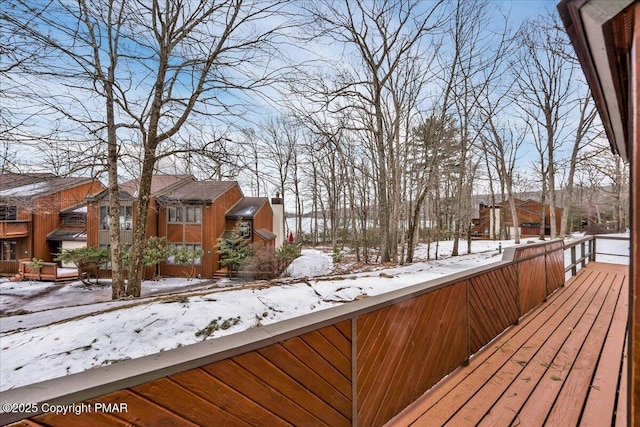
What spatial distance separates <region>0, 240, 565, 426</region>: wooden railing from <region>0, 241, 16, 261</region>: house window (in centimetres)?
2335

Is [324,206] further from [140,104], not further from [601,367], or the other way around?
[601,367]

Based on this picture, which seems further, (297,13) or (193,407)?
(297,13)

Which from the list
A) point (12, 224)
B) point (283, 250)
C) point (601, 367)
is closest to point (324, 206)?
point (283, 250)

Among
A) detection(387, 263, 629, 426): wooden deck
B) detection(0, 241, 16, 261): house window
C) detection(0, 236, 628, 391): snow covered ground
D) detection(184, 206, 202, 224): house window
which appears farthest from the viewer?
detection(0, 241, 16, 261): house window

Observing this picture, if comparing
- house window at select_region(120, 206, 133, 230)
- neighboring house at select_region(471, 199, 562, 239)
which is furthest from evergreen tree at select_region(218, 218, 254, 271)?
neighboring house at select_region(471, 199, 562, 239)

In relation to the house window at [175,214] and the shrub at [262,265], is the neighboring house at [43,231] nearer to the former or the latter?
the house window at [175,214]

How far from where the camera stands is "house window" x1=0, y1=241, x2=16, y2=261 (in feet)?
54.3

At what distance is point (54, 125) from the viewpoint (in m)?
5.38

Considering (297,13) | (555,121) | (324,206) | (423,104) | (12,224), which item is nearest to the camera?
(297,13)

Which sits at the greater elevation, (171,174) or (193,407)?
(171,174)

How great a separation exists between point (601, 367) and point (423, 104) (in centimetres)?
1057

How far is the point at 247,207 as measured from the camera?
703 inches

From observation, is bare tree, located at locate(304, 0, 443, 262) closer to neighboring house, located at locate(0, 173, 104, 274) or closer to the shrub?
the shrub

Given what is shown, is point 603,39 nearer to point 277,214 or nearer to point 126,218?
point 126,218
